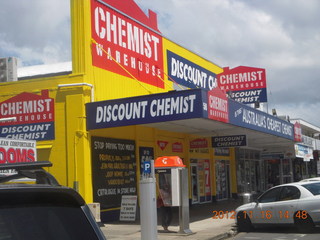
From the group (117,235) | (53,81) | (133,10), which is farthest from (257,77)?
(117,235)

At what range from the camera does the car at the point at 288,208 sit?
1357 cm

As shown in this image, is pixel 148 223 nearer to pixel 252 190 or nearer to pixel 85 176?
pixel 85 176

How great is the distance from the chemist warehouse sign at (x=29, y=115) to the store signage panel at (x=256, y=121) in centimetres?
648

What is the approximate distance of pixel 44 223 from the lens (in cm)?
277

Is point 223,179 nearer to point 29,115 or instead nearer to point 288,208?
point 29,115

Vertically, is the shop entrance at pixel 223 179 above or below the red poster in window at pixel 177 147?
below

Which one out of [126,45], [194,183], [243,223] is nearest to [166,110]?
[243,223]

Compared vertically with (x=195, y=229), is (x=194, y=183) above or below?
above

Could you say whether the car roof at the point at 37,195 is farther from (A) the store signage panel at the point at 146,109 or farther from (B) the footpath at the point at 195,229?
(A) the store signage panel at the point at 146,109

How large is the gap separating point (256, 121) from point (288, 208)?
7.38 m

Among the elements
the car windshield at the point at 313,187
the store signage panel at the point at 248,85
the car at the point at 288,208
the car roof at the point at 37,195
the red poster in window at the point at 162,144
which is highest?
the store signage panel at the point at 248,85

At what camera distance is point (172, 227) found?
16.0 meters

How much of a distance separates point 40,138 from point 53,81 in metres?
2.05

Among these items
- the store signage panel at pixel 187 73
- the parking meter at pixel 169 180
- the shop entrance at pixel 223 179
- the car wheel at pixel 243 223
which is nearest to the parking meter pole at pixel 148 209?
the parking meter at pixel 169 180
